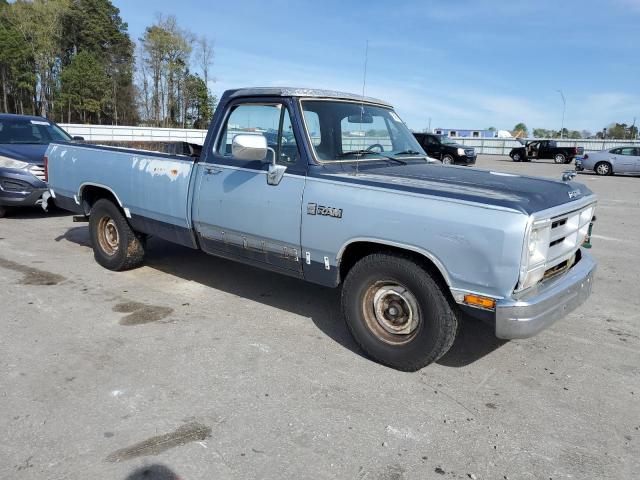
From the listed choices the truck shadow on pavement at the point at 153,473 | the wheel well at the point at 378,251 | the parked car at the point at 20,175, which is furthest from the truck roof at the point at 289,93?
the parked car at the point at 20,175

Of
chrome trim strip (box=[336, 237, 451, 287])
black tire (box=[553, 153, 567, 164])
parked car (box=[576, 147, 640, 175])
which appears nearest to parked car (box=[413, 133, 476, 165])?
parked car (box=[576, 147, 640, 175])

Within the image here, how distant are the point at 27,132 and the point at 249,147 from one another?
26.3 ft

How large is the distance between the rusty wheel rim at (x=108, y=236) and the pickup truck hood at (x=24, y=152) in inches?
147

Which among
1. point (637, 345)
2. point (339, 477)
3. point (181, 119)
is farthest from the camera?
point (181, 119)

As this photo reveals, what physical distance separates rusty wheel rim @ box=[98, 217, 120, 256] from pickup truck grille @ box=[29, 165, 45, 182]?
3.58m

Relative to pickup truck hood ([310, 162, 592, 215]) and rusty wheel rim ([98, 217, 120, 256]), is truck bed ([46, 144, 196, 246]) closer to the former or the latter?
rusty wheel rim ([98, 217, 120, 256])

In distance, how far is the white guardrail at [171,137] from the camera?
612 inches

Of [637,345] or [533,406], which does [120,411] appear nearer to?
[533,406]

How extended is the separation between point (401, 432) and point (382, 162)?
2.35m

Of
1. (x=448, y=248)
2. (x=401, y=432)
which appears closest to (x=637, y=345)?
(x=448, y=248)

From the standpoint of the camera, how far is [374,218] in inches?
143

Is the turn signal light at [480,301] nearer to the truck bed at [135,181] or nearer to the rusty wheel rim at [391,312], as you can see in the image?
the rusty wheel rim at [391,312]

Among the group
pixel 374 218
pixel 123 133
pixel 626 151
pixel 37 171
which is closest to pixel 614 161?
pixel 626 151

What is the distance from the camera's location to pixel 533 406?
3.42m
